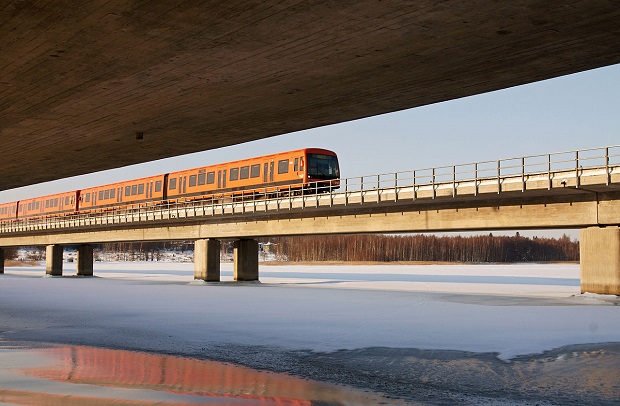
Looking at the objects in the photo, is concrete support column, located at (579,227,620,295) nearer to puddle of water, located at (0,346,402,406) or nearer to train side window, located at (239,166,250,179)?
puddle of water, located at (0,346,402,406)

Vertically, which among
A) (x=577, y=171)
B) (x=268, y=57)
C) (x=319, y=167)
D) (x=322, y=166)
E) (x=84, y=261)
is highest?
(x=322, y=166)

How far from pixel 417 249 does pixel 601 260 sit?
5063 inches

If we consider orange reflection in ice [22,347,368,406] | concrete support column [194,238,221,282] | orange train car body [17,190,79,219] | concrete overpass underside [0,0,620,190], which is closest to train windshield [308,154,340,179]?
concrete support column [194,238,221,282]

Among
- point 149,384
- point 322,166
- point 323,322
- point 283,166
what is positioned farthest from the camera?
point 283,166

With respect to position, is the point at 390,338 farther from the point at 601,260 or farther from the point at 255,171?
the point at 255,171

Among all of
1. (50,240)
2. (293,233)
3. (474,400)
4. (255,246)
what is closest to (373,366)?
(474,400)

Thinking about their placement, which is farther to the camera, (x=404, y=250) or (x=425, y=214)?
(x=404, y=250)

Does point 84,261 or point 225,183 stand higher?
point 225,183

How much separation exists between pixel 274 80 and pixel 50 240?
6396 cm

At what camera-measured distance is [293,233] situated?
4234 centimetres

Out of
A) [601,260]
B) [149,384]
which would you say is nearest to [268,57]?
[149,384]

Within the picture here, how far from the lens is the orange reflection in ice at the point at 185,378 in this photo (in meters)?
9.04

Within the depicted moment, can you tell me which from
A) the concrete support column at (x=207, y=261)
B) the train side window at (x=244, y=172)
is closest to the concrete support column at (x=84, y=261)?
the concrete support column at (x=207, y=261)

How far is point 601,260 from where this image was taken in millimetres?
28828
